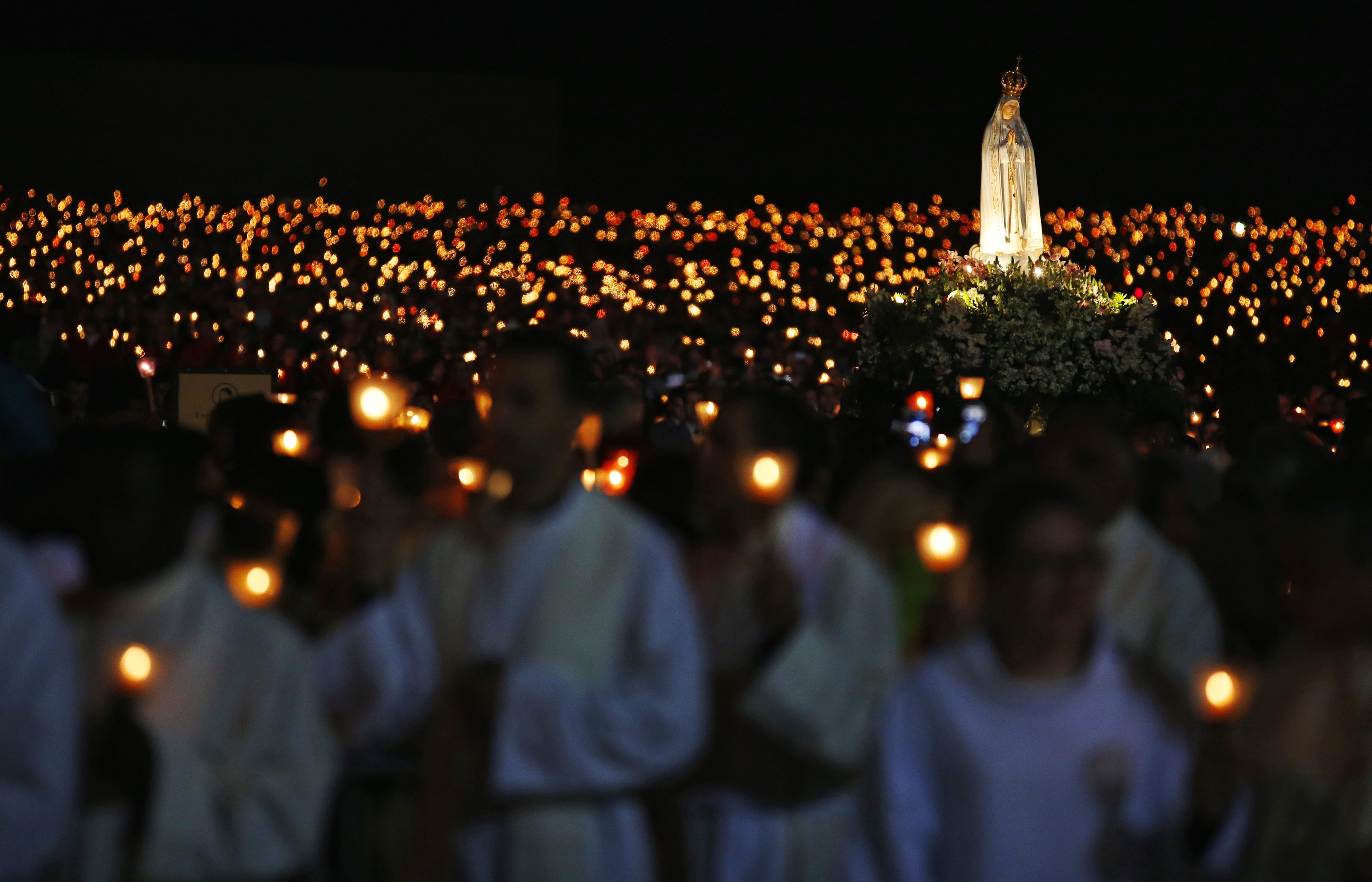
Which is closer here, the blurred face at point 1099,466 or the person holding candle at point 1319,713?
the person holding candle at point 1319,713

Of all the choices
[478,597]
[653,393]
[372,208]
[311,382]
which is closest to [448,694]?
[478,597]

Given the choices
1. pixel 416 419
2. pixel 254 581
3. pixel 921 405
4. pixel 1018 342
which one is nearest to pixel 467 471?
pixel 254 581

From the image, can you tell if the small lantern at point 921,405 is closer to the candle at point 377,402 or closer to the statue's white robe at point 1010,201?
the candle at point 377,402

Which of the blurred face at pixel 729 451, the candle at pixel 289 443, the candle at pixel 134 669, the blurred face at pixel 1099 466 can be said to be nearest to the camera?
the candle at pixel 134 669

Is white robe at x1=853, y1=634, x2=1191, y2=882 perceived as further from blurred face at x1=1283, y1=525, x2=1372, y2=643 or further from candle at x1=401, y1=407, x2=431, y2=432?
candle at x1=401, y1=407, x2=431, y2=432

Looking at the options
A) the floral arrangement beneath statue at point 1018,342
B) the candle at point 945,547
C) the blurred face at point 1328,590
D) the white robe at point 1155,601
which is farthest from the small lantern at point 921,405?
the blurred face at point 1328,590

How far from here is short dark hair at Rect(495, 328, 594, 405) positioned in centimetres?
345

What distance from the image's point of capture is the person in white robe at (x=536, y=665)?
3094 millimetres

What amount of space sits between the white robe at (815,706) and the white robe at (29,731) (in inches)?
58.7

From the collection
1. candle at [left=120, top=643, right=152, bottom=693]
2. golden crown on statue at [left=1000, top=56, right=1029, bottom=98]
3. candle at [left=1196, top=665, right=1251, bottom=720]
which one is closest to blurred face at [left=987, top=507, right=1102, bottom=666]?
candle at [left=1196, top=665, right=1251, bottom=720]

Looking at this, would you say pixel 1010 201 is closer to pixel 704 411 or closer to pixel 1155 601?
pixel 704 411

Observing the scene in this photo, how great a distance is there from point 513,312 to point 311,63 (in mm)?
6724

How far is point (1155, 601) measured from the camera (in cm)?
402

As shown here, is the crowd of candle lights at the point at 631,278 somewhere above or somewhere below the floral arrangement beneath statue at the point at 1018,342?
above
